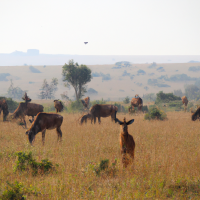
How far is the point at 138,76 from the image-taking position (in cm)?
13462

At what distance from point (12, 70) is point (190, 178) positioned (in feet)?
503

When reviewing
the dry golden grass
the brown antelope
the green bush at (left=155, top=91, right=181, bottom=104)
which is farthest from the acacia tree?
the dry golden grass

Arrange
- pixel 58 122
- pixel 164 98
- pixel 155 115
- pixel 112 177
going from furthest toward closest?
pixel 164 98 → pixel 155 115 → pixel 58 122 → pixel 112 177

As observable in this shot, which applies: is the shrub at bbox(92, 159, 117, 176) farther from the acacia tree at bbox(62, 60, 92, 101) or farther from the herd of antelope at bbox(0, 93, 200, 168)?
the acacia tree at bbox(62, 60, 92, 101)

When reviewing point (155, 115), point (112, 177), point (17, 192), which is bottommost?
point (155, 115)

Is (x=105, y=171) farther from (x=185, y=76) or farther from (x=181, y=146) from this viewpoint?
(x=185, y=76)

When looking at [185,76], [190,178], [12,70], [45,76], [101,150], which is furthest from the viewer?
[12,70]

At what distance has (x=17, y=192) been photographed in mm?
4891

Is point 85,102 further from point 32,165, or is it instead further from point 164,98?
point 32,165

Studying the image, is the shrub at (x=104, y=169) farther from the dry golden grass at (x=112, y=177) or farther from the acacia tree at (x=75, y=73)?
the acacia tree at (x=75, y=73)

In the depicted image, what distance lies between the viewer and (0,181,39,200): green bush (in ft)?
15.6

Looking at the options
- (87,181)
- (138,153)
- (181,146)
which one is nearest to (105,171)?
(87,181)

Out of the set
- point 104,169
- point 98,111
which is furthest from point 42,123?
point 98,111

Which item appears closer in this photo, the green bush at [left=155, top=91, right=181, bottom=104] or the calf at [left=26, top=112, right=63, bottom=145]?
the calf at [left=26, top=112, right=63, bottom=145]
